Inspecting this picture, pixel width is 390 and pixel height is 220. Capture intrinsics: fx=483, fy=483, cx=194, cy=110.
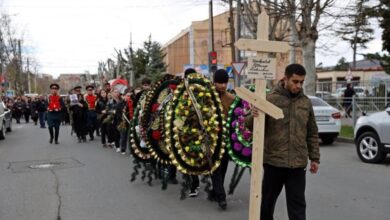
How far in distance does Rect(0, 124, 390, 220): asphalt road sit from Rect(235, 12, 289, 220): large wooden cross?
1.83 meters

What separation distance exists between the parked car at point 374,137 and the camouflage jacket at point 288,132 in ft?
20.0

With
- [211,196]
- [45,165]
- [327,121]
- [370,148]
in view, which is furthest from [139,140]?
[327,121]

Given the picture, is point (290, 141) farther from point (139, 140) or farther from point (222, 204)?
point (139, 140)

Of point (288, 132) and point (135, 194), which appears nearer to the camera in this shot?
point (288, 132)

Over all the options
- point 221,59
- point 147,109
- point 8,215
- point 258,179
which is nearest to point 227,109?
point 147,109

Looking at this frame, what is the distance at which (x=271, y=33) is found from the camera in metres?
25.8

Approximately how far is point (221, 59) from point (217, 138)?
63395 mm

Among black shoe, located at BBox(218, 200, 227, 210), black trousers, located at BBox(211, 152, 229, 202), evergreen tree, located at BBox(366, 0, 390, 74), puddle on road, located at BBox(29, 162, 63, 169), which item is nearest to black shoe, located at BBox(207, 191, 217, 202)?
black trousers, located at BBox(211, 152, 229, 202)

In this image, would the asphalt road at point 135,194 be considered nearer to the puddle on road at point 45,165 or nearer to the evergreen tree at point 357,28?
the puddle on road at point 45,165

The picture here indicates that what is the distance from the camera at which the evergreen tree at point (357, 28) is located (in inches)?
779

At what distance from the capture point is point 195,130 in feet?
21.4

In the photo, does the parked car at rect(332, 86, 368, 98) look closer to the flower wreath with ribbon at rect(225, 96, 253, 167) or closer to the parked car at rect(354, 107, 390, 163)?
the parked car at rect(354, 107, 390, 163)

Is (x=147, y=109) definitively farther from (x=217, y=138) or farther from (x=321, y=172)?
(x=321, y=172)

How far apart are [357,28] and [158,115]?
22.8 meters
